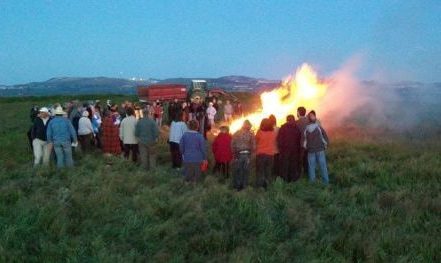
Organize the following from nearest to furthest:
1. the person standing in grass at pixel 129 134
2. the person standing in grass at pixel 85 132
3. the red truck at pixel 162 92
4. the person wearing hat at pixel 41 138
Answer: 1. the person wearing hat at pixel 41 138
2. the person standing in grass at pixel 129 134
3. the person standing in grass at pixel 85 132
4. the red truck at pixel 162 92

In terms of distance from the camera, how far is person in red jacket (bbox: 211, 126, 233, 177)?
44.4 ft

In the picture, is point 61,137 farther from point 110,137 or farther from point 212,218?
point 212,218

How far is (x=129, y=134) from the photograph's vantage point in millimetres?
15141

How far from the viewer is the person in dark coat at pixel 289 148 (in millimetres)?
12992

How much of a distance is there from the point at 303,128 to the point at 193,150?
2934mm

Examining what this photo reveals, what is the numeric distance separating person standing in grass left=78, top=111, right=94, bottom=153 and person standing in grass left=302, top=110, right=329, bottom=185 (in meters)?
6.79

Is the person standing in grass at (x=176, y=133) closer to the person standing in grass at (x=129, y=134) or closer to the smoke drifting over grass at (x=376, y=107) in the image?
the person standing in grass at (x=129, y=134)

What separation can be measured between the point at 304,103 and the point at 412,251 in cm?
1529

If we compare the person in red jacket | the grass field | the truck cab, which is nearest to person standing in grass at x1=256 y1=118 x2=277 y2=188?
the grass field

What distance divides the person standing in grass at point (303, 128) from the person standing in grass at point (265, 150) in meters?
1.05

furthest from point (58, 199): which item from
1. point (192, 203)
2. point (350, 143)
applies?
point (350, 143)

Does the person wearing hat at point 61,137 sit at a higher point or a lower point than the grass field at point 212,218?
higher

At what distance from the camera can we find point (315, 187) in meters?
12.5

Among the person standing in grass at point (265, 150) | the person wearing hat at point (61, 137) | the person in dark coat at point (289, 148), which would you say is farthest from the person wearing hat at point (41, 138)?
the person in dark coat at point (289, 148)
